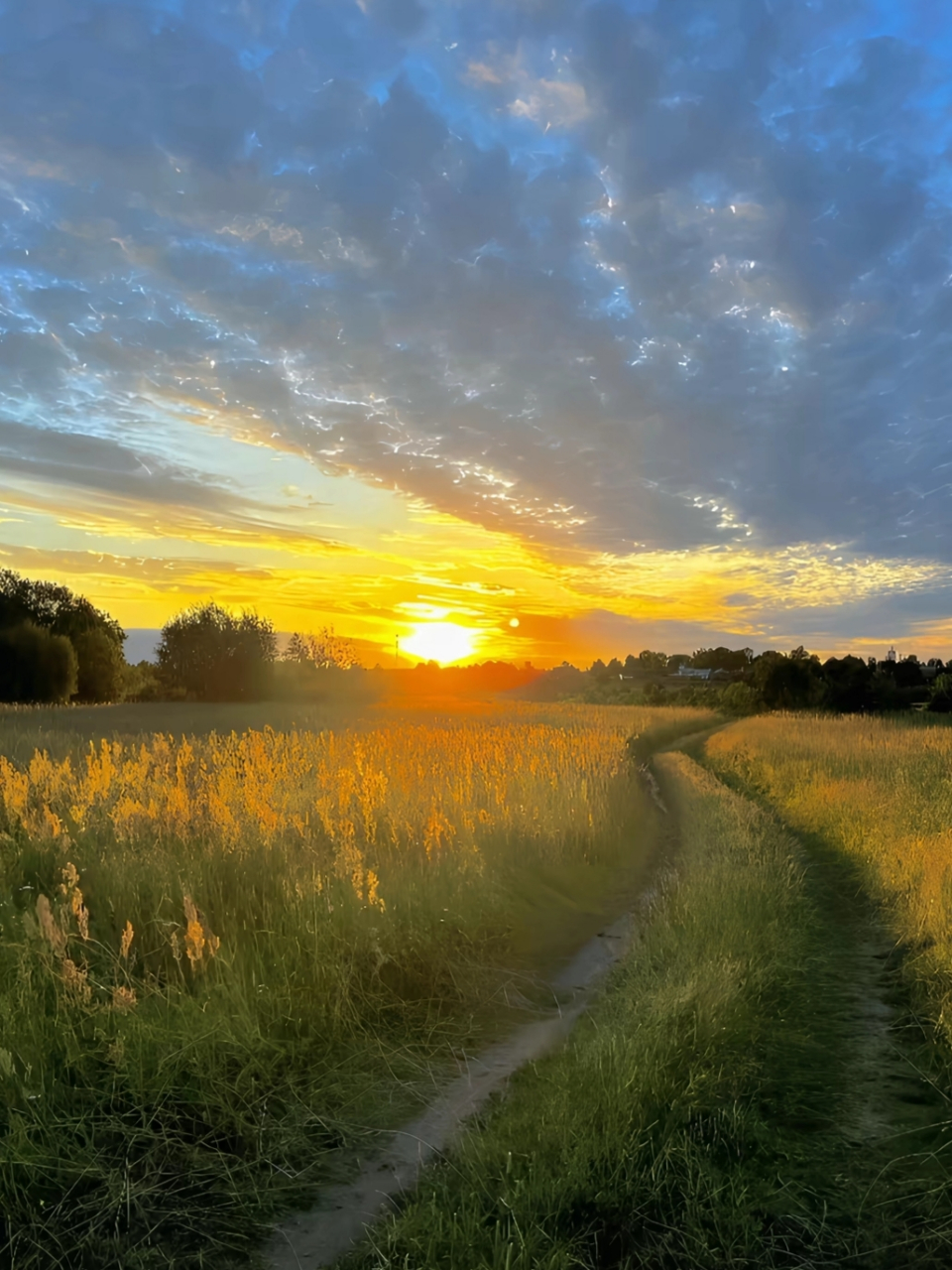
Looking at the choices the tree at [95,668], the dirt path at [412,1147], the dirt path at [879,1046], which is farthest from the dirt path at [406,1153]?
the tree at [95,668]

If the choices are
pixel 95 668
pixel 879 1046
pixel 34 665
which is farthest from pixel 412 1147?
pixel 95 668

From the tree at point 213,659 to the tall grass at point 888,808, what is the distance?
50224 mm

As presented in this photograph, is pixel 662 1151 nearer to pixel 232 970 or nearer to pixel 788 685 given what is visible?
pixel 232 970

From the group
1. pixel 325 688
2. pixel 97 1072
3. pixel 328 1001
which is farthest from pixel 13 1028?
pixel 325 688

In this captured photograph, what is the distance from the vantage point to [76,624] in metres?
69.5

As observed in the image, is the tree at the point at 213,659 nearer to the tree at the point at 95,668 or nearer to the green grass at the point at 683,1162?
the tree at the point at 95,668

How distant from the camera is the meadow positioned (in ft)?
12.1

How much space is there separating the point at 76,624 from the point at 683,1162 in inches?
2980

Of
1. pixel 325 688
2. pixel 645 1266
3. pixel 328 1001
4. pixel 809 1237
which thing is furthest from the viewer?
pixel 325 688

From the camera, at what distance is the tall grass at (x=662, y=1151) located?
3271mm

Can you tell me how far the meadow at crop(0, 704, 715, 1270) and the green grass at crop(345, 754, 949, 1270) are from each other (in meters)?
0.86

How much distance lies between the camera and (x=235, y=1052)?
4.55 m

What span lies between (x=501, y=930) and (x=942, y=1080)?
385 centimetres

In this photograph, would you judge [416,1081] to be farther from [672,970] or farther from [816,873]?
[816,873]
